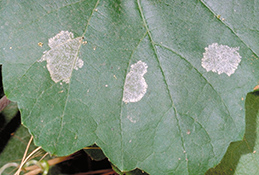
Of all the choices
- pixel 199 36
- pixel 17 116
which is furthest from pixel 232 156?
pixel 17 116

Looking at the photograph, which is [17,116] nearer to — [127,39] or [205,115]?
[127,39]

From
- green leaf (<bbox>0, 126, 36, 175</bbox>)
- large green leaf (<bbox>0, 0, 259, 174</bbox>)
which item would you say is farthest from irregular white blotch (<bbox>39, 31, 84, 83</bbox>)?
green leaf (<bbox>0, 126, 36, 175</bbox>)

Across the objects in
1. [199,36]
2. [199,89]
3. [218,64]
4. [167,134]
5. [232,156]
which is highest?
[199,36]

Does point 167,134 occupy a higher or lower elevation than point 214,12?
lower

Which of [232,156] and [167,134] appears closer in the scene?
[167,134]

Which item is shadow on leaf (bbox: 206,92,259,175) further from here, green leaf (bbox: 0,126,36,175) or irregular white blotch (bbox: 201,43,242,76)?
green leaf (bbox: 0,126,36,175)

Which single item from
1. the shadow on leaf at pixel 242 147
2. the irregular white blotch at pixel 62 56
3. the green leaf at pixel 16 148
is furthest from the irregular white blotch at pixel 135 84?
the green leaf at pixel 16 148
